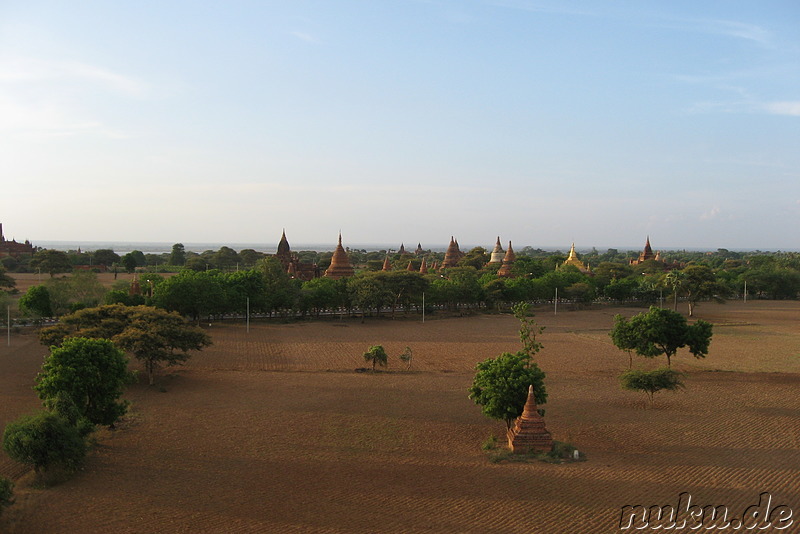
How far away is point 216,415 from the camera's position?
18562mm

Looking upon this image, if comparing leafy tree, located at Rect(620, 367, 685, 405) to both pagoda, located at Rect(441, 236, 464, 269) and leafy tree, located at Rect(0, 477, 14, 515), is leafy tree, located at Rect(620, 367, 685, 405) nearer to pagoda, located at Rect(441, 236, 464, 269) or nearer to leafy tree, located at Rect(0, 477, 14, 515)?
leafy tree, located at Rect(0, 477, 14, 515)

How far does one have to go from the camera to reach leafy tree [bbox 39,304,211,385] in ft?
73.2

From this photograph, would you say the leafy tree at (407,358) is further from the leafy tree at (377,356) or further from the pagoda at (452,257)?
the pagoda at (452,257)

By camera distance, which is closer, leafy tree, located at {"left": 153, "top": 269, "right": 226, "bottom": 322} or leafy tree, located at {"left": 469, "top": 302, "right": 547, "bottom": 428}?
leafy tree, located at {"left": 469, "top": 302, "right": 547, "bottom": 428}

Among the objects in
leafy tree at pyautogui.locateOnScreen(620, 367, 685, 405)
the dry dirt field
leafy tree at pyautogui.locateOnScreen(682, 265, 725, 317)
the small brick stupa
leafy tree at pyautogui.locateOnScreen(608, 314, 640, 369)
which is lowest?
the dry dirt field

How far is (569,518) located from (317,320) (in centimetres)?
3429

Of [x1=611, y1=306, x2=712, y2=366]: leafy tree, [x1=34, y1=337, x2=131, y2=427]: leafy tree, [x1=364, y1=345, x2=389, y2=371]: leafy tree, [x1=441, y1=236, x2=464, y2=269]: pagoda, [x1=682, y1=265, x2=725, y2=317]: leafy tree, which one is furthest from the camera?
[x1=441, y1=236, x2=464, y2=269]: pagoda

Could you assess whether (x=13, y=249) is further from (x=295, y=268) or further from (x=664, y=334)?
(x=664, y=334)

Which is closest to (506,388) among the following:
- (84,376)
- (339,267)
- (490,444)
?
(490,444)

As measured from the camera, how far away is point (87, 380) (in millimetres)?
16312

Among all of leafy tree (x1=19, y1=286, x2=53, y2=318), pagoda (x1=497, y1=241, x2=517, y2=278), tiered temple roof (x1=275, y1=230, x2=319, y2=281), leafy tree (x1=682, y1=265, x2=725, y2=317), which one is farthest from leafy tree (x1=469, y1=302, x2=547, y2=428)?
pagoda (x1=497, y1=241, x2=517, y2=278)

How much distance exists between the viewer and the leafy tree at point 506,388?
16.4 metres

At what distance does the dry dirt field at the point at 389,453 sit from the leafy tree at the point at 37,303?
842 cm

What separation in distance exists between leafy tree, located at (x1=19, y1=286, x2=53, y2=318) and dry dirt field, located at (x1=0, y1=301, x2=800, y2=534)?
8.42 metres
